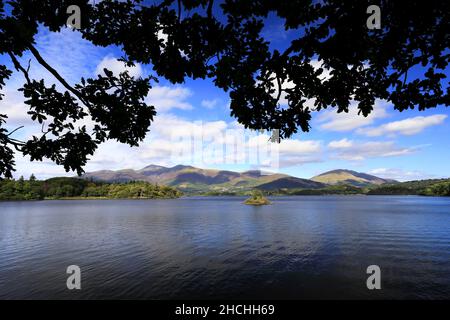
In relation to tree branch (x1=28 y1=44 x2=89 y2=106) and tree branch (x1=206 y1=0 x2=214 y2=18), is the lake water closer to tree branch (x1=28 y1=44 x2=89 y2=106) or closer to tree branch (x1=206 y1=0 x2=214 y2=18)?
tree branch (x1=28 y1=44 x2=89 y2=106)

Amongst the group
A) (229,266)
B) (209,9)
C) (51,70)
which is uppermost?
(209,9)

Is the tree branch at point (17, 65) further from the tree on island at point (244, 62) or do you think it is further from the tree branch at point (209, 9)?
the tree branch at point (209, 9)

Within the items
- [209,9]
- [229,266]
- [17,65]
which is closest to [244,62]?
[209,9]

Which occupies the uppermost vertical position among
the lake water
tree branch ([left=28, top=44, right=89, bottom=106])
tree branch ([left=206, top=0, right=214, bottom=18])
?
tree branch ([left=206, top=0, right=214, bottom=18])

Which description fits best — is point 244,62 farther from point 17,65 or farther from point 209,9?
point 17,65

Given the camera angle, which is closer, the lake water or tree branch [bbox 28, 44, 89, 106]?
tree branch [bbox 28, 44, 89, 106]

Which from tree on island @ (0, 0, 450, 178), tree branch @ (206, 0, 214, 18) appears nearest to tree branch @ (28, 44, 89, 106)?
tree on island @ (0, 0, 450, 178)

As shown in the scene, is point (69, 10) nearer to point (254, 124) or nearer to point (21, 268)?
point (254, 124)

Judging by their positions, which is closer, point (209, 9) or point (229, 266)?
point (209, 9)

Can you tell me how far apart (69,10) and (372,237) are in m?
59.2

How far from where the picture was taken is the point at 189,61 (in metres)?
9.08
